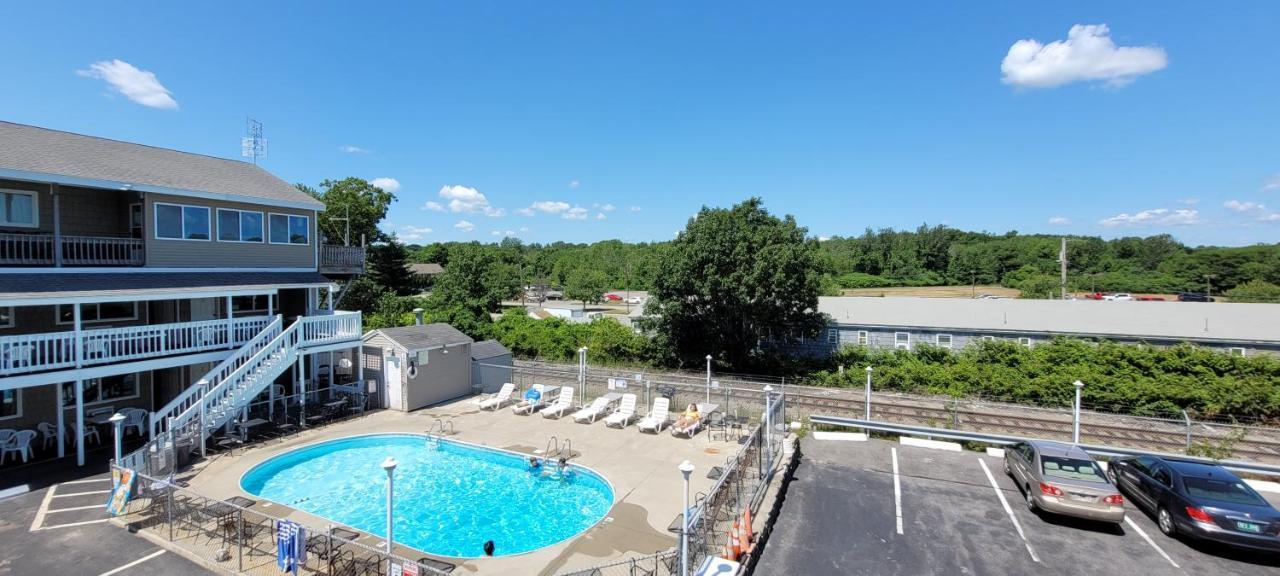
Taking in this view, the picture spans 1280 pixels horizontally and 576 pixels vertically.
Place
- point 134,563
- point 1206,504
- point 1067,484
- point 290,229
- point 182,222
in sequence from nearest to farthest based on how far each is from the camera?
point 134,563, point 1206,504, point 1067,484, point 182,222, point 290,229

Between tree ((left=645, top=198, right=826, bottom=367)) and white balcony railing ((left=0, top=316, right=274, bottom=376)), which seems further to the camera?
tree ((left=645, top=198, right=826, bottom=367))

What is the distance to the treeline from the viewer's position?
19984 mm

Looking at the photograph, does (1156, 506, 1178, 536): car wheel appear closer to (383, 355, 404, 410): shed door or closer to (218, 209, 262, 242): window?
(383, 355, 404, 410): shed door

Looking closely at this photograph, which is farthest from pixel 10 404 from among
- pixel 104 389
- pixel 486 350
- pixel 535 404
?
pixel 535 404

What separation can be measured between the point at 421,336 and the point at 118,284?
850 centimetres

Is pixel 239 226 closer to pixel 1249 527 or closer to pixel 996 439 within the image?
pixel 996 439

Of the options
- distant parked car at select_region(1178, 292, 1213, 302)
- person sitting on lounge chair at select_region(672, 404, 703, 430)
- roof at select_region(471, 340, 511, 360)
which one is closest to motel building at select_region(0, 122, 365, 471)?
roof at select_region(471, 340, 511, 360)

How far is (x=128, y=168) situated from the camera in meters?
17.0

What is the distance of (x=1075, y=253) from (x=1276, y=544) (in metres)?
102

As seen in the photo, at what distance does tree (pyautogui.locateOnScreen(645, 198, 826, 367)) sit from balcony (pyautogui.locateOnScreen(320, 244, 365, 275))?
13526mm

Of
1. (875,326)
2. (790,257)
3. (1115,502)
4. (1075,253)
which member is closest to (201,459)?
(1115,502)

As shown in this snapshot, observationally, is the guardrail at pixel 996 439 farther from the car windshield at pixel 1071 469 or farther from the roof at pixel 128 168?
the roof at pixel 128 168

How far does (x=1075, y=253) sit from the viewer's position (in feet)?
299

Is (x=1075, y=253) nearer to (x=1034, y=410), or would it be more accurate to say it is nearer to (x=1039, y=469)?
(x=1034, y=410)
